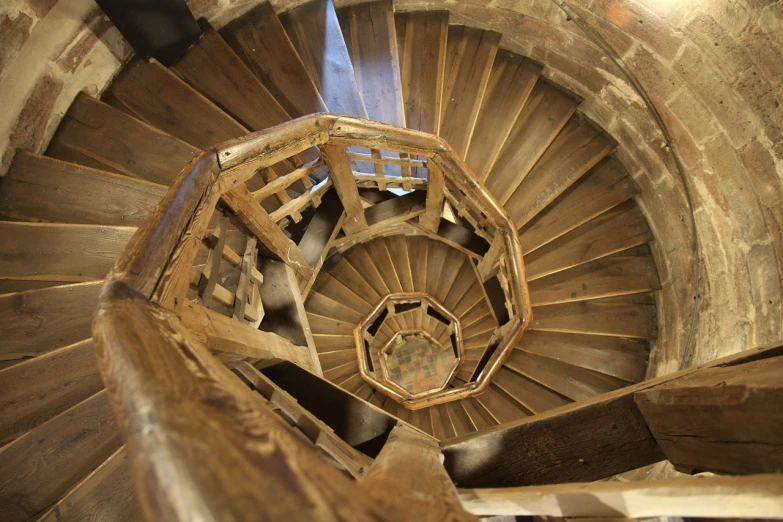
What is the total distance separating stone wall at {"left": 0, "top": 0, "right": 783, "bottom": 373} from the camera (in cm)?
226

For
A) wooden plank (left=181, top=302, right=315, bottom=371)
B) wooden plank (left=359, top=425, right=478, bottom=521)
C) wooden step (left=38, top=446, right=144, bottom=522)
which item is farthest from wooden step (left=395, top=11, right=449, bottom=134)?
wooden step (left=38, top=446, right=144, bottom=522)

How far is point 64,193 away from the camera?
2182 mm

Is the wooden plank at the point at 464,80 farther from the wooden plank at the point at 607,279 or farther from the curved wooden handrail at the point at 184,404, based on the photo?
the curved wooden handrail at the point at 184,404

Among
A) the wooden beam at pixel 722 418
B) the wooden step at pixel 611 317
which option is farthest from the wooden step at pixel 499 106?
the wooden beam at pixel 722 418

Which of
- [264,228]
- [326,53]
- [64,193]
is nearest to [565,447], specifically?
[264,228]

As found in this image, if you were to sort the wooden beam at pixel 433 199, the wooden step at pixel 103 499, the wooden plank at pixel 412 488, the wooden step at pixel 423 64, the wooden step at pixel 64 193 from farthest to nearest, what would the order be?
the wooden step at pixel 423 64 → the wooden beam at pixel 433 199 → the wooden step at pixel 64 193 → the wooden step at pixel 103 499 → the wooden plank at pixel 412 488

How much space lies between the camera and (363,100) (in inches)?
130

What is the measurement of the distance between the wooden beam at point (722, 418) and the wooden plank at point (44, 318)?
2343 millimetres

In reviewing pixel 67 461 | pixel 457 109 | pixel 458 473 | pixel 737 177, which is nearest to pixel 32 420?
pixel 67 461

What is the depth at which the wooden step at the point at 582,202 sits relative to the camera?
380 centimetres

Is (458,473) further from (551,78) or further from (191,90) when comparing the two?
(551,78)

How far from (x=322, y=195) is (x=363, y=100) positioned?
88 centimetres

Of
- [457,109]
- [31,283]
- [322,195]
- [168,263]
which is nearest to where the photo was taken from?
[168,263]

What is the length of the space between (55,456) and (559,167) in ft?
13.3
